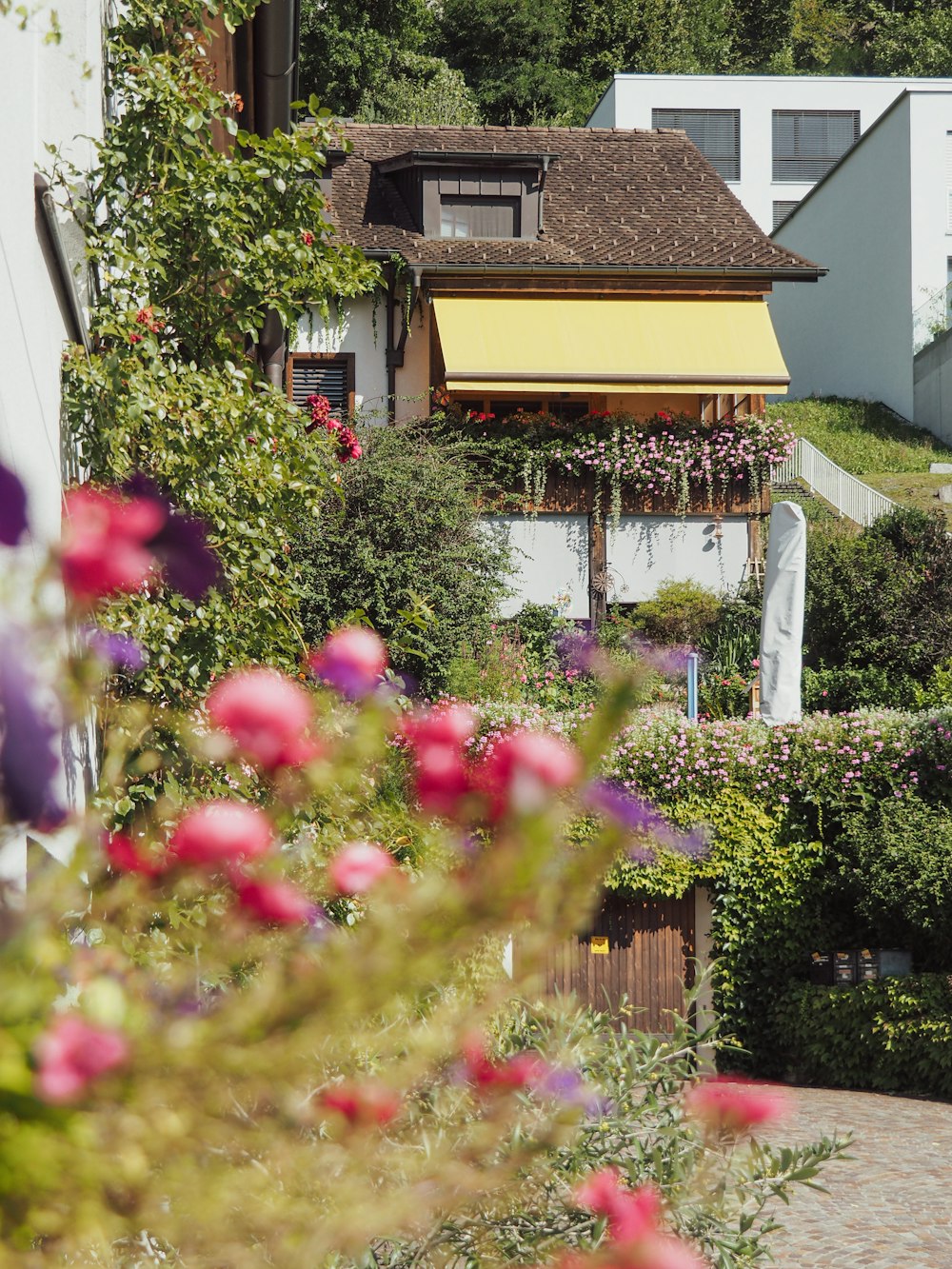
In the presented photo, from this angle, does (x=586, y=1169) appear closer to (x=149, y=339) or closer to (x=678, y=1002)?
(x=149, y=339)

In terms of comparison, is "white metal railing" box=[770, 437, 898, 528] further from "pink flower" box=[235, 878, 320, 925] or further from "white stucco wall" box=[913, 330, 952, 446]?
"pink flower" box=[235, 878, 320, 925]

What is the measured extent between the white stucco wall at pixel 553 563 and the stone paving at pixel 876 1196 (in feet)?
27.6

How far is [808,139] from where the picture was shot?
43.8 m

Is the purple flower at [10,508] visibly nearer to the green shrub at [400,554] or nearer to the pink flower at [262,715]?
the pink flower at [262,715]

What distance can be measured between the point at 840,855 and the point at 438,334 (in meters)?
9.42

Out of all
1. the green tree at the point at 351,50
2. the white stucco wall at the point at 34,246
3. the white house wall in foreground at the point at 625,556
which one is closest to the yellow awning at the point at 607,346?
the white house wall in foreground at the point at 625,556

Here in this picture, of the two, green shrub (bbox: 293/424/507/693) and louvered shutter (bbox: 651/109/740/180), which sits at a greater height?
louvered shutter (bbox: 651/109/740/180)

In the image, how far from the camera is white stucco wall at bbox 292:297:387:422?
21.0 metres

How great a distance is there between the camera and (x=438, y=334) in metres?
20.1

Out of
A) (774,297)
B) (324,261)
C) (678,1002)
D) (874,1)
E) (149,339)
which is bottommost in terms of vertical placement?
(678,1002)

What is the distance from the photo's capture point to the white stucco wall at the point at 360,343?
2103 cm

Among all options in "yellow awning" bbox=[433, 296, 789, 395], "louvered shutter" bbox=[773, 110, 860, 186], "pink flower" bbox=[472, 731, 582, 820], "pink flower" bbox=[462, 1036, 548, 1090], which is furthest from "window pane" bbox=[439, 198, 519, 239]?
"louvered shutter" bbox=[773, 110, 860, 186]

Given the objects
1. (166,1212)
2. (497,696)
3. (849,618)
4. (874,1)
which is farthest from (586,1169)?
(874,1)

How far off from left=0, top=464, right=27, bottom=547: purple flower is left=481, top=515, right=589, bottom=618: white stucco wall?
19.0 meters
